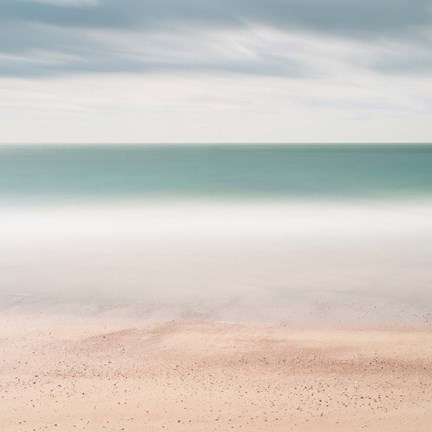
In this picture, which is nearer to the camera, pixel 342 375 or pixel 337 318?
pixel 342 375

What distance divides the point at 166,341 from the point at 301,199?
28.8m

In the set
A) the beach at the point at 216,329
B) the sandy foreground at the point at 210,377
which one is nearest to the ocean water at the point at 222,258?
the beach at the point at 216,329

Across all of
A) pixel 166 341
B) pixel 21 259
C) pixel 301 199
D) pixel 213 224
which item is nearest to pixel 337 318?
pixel 166 341

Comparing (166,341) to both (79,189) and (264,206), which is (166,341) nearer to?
(264,206)

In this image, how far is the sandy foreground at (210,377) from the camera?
6395 millimetres

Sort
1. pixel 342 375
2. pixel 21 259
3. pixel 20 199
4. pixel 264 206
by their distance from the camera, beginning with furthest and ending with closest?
pixel 20 199 → pixel 264 206 → pixel 21 259 → pixel 342 375

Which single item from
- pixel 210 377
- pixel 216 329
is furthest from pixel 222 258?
pixel 210 377

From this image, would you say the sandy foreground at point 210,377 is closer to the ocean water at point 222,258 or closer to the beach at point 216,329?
the beach at point 216,329

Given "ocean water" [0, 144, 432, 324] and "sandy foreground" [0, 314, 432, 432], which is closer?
"sandy foreground" [0, 314, 432, 432]

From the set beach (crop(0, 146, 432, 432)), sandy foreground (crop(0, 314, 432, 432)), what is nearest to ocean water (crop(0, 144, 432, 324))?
beach (crop(0, 146, 432, 432))

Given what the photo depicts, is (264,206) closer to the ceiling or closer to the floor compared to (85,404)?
closer to the floor

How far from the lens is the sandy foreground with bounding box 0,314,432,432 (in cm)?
639

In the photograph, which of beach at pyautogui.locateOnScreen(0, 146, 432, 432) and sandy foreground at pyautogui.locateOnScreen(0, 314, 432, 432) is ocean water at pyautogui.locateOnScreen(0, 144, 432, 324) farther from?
sandy foreground at pyautogui.locateOnScreen(0, 314, 432, 432)

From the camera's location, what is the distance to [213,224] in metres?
24.6
